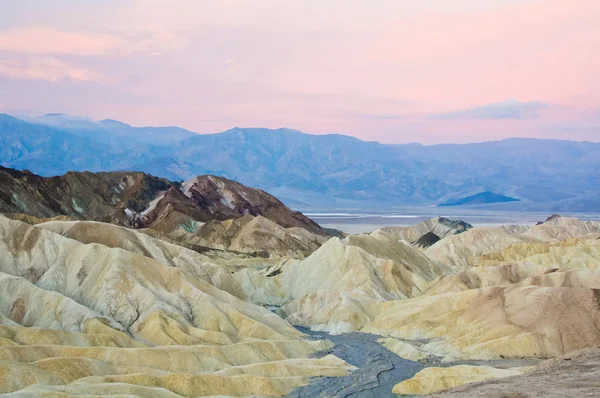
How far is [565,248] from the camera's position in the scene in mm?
170125

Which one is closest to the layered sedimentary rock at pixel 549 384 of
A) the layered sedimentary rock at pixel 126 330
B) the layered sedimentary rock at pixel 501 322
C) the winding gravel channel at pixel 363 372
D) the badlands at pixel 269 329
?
the badlands at pixel 269 329

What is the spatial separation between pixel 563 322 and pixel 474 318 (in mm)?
14149

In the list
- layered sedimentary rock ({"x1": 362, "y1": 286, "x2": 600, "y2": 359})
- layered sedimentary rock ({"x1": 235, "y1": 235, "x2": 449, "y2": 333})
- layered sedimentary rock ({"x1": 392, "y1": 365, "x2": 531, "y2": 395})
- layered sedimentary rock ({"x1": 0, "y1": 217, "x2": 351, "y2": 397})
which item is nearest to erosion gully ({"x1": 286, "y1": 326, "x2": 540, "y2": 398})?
layered sedimentary rock ({"x1": 392, "y1": 365, "x2": 531, "y2": 395})

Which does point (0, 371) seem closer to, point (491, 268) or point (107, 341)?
point (107, 341)

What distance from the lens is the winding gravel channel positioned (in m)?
79.3

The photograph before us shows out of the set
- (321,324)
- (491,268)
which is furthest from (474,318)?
(491,268)

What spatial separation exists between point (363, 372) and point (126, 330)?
32.8 meters

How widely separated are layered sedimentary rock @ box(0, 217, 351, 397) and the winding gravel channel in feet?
7.51

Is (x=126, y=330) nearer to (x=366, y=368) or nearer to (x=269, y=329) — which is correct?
(x=269, y=329)

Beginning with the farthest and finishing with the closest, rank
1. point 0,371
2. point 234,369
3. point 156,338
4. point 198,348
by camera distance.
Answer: point 156,338 → point 198,348 → point 234,369 → point 0,371

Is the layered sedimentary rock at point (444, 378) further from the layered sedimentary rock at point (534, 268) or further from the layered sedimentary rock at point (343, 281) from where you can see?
the layered sedimentary rock at point (534, 268)

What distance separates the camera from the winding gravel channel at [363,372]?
79.3 metres

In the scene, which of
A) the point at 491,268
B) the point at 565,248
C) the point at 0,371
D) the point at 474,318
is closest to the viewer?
the point at 0,371

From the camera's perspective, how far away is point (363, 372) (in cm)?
8869
